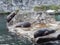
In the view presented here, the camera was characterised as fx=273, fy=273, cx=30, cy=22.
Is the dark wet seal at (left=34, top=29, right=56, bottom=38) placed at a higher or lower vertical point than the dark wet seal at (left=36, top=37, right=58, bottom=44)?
higher

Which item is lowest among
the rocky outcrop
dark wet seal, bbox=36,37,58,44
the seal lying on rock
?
dark wet seal, bbox=36,37,58,44

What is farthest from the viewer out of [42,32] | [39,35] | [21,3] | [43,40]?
[21,3]

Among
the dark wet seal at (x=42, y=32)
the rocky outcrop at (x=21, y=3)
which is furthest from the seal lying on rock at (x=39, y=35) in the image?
the rocky outcrop at (x=21, y=3)

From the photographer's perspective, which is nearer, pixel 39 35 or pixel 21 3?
pixel 39 35

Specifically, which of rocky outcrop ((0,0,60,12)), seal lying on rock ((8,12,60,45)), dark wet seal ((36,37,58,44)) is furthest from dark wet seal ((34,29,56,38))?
rocky outcrop ((0,0,60,12))

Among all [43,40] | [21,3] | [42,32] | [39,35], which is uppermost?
[21,3]

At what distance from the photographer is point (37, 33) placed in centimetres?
2916

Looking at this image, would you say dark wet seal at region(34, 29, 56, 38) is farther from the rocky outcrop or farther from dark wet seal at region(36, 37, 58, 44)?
the rocky outcrop

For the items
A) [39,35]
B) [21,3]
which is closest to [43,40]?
[39,35]

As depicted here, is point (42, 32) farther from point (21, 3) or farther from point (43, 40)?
point (21, 3)

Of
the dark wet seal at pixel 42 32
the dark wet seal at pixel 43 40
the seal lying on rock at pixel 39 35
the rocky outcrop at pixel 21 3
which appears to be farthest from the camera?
the rocky outcrop at pixel 21 3

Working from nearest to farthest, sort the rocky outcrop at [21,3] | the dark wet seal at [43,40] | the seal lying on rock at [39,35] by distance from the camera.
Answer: the dark wet seal at [43,40], the seal lying on rock at [39,35], the rocky outcrop at [21,3]

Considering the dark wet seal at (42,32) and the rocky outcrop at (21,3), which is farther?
the rocky outcrop at (21,3)

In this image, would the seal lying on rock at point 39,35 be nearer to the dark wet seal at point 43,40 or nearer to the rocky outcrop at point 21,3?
the dark wet seal at point 43,40
